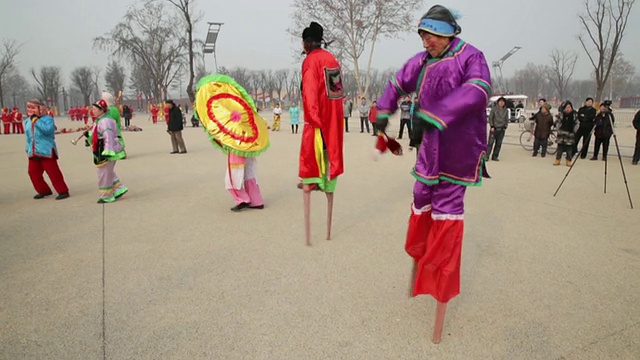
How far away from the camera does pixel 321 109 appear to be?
13.0ft

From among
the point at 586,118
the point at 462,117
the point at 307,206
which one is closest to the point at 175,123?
the point at 307,206

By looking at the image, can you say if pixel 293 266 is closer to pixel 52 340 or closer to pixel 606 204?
pixel 52 340

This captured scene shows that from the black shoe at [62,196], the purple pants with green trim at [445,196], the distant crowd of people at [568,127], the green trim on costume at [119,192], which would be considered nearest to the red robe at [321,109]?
the purple pants with green trim at [445,196]

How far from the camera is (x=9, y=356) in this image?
2.48 metres

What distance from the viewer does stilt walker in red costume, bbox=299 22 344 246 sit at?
3881 millimetres

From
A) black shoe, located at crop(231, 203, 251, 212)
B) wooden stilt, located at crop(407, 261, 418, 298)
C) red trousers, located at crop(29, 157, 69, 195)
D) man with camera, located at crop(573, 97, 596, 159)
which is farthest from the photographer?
man with camera, located at crop(573, 97, 596, 159)

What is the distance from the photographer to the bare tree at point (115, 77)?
6948 cm

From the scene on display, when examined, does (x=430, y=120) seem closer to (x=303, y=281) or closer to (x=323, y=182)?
(x=303, y=281)

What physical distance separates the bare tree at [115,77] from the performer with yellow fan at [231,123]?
72.6m

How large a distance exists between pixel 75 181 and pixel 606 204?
31.4 feet

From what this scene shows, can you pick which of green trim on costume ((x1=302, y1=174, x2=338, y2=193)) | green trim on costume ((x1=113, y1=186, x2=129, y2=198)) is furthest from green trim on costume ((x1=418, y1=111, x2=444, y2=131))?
green trim on costume ((x1=113, y1=186, x2=129, y2=198))

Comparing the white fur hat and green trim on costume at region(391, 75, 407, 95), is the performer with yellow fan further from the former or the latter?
green trim on costume at region(391, 75, 407, 95)

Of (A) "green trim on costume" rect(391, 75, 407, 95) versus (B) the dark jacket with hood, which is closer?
(A) "green trim on costume" rect(391, 75, 407, 95)

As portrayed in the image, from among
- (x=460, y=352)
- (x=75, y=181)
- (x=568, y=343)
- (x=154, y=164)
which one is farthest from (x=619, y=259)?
(x=154, y=164)
